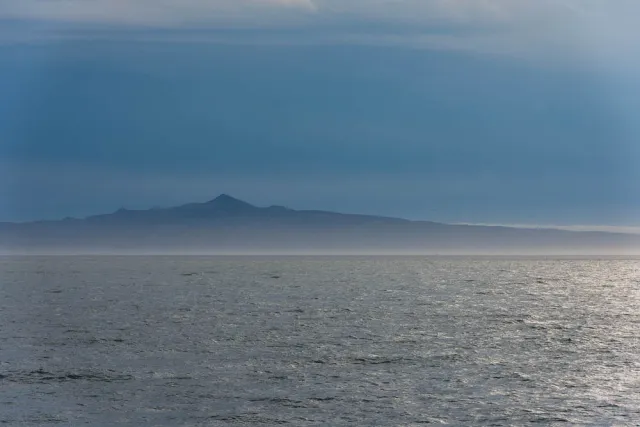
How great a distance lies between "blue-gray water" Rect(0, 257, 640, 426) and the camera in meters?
24.1

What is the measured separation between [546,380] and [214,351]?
12.4 m

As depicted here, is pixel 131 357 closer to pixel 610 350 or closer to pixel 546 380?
pixel 546 380

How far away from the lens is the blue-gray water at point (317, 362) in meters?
24.1

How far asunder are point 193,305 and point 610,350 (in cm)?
2960

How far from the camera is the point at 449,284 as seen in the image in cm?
8875

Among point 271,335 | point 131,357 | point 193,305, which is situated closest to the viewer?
point 131,357

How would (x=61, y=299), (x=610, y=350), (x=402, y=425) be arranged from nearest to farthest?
(x=402, y=425), (x=610, y=350), (x=61, y=299)

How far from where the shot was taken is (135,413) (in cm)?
2402

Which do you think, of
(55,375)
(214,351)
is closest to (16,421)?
(55,375)

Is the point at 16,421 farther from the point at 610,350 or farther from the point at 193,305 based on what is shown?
the point at 193,305

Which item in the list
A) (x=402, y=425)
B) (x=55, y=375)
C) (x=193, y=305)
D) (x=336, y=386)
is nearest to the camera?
(x=402, y=425)

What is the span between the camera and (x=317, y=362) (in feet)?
107

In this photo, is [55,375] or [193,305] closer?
[55,375]

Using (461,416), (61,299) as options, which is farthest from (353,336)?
(61,299)
